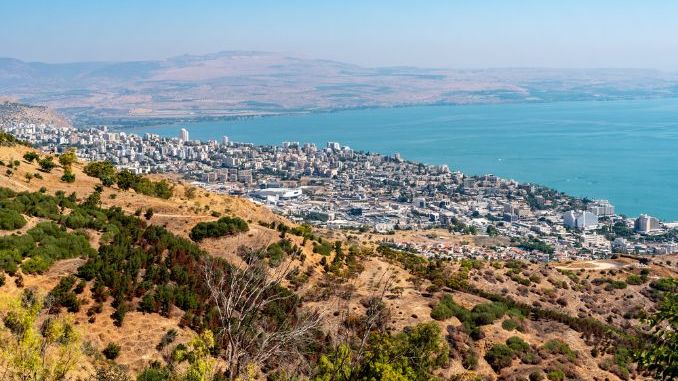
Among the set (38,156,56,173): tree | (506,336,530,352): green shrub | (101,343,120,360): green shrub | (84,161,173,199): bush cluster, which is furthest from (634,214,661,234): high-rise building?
(101,343,120,360): green shrub

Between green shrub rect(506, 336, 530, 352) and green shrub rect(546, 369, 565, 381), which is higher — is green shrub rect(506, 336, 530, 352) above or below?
above

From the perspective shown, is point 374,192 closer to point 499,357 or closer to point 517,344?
point 517,344

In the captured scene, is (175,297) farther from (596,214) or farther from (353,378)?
(596,214)

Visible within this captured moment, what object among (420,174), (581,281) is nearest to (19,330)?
(581,281)

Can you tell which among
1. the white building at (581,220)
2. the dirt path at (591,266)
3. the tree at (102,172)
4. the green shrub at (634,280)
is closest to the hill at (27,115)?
the white building at (581,220)

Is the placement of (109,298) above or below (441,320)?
above

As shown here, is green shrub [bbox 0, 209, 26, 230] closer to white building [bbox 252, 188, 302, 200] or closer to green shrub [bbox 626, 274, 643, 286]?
green shrub [bbox 626, 274, 643, 286]
